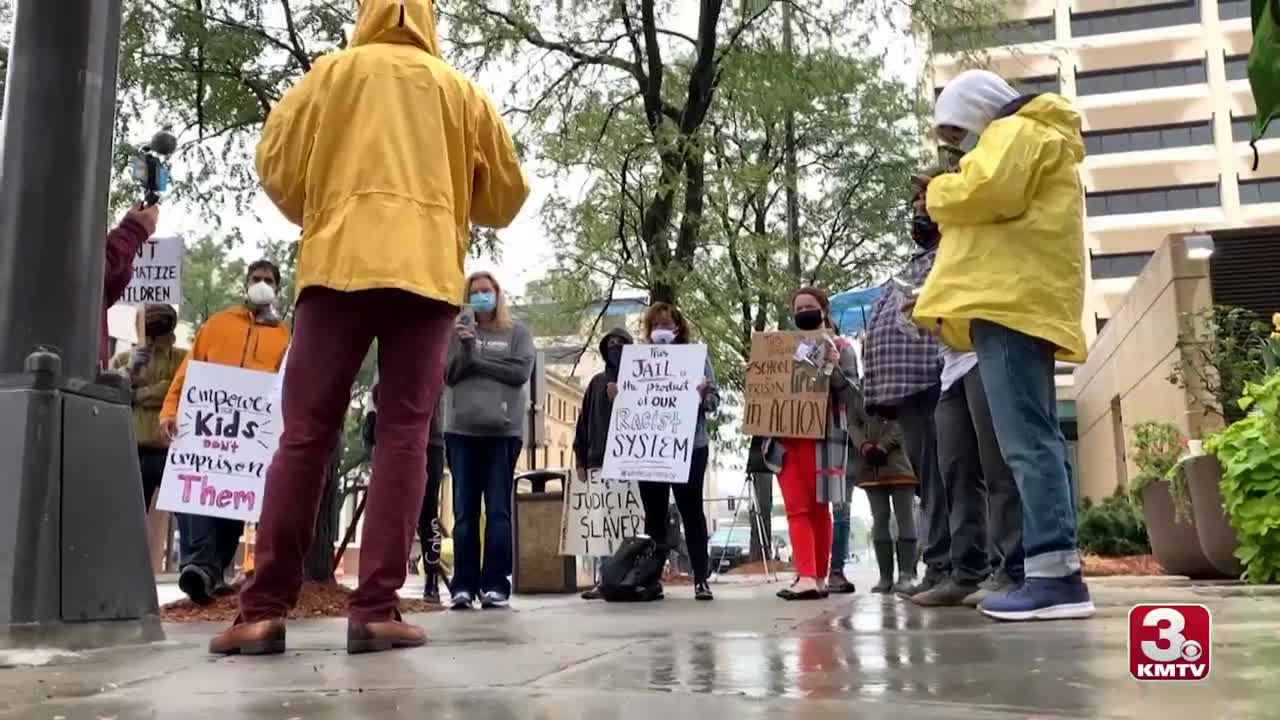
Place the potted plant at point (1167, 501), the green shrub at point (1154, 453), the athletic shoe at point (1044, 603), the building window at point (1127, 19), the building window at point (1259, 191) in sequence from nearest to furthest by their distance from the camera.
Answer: the athletic shoe at point (1044, 603), the potted plant at point (1167, 501), the green shrub at point (1154, 453), the building window at point (1259, 191), the building window at point (1127, 19)

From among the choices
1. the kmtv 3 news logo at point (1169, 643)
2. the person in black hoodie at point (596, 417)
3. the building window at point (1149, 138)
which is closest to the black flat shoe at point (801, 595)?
the person in black hoodie at point (596, 417)

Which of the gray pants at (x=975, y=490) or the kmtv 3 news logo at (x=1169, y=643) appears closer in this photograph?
the kmtv 3 news logo at (x=1169, y=643)

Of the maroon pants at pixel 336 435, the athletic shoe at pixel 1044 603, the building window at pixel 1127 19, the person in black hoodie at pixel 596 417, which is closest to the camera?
the maroon pants at pixel 336 435

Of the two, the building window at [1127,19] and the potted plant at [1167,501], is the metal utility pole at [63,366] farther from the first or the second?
the building window at [1127,19]

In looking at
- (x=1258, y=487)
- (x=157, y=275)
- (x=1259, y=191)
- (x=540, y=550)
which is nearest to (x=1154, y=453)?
(x=1258, y=487)

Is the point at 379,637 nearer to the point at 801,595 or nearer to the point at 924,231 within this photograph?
the point at 801,595

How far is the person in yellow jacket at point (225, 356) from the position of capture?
6.61 meters

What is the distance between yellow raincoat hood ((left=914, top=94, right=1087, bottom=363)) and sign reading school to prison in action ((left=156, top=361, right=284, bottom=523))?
4115 mm

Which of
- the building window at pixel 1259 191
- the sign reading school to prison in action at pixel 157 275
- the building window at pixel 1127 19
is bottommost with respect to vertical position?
the sign reading school to prison in action at pixel 157 275

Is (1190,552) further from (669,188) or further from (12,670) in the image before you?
(12,670)

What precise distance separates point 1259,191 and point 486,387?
55.0m

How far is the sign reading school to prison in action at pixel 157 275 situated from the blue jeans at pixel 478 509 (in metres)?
3.27

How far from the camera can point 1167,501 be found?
9.16 metres

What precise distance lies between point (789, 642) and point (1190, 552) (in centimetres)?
637
